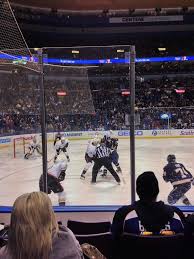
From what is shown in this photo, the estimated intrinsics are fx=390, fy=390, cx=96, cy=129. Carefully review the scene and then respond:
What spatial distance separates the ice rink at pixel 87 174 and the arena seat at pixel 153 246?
292cm

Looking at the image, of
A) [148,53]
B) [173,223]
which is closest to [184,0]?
[148,53]

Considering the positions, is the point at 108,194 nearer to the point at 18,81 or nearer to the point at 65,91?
the point at 65,91

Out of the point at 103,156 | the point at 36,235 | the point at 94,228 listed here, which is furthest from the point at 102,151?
the point at 36,235

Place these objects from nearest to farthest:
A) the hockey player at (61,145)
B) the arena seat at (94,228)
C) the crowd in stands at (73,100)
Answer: the arena seat at (94,228), the crowd in stands at (73,100), the hockey player at (61,145)

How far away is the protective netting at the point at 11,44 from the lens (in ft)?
13.0

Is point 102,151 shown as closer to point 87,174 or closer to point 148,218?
point 87,174

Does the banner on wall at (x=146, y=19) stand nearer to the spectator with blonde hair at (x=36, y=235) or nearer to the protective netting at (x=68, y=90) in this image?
the protective netting at (x=68, y=90)

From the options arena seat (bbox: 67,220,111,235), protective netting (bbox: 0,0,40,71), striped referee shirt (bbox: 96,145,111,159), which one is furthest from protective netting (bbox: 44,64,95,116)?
arena seat (bbox: 67,220,111,235)

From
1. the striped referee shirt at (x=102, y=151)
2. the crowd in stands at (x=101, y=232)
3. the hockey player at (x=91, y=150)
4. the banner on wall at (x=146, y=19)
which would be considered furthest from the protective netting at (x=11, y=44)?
the banner on wall at (x=146, y=19)

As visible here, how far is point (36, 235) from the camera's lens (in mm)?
1405

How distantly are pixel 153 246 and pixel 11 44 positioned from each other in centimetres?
301

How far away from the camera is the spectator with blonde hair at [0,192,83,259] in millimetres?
1403

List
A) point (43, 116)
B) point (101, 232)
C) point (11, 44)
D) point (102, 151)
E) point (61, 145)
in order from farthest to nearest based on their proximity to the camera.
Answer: point (61, 145)
point (102, 151)
point (43, 116)
point (11, 44)
point (101, 232)

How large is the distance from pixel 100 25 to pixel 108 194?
20.1 m
